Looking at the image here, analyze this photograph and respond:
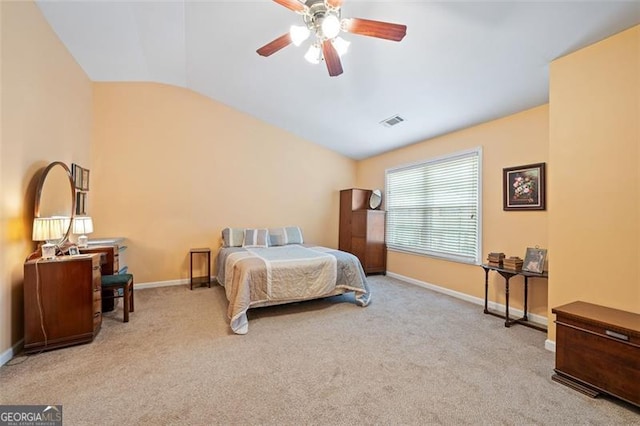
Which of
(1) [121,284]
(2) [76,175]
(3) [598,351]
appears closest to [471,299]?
(3) [598,351]

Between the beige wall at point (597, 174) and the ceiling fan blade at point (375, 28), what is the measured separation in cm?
163

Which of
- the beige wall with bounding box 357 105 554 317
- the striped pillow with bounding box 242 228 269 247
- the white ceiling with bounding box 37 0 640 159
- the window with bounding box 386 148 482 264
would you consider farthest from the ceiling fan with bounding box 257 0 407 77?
the striped pillow with bounding box 242 228 269 247

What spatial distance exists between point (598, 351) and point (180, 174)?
17.2 feet

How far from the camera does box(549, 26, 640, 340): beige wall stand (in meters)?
2.06

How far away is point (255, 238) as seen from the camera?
15.6 feet

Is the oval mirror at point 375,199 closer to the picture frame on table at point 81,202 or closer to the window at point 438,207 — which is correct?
the window at point 438,207

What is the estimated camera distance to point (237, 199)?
16.6 feet

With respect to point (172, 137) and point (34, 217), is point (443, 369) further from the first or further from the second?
point (172, 137)

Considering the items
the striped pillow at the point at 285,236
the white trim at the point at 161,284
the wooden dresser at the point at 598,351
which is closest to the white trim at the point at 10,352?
the white trim at the point at 161,284

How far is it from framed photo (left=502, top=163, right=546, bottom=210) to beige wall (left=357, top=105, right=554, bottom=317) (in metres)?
0.07

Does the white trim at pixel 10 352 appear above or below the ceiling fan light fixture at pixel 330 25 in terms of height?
below

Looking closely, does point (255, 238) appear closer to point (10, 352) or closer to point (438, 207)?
point (10, 352)

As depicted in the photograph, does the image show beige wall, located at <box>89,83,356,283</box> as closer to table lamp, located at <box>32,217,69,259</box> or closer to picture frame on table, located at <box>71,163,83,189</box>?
picture frame on table, located at <box>71,163,83,189</box>

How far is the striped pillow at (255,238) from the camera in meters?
4.68
